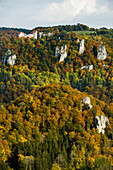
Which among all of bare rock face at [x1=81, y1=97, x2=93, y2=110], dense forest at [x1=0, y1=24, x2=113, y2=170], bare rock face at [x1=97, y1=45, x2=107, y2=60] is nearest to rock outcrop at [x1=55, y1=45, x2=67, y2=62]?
bare rock face at [x1=97, y1=45, x2=107, y2=60]

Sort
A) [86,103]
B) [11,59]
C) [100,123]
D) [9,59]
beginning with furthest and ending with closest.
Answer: [11,59], [9,59], [86,103], [100,123]

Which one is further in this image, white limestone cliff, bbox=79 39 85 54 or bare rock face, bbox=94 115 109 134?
white limestone cliff, bbox=79 39 85 54

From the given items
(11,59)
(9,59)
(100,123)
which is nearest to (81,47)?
(11,59)

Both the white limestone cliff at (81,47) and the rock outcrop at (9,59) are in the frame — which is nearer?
the rock outcrop at (9,59)

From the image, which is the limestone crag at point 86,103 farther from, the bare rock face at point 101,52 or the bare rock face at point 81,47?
the bare rock face at point 81,47

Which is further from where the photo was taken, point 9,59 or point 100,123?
point 9,59

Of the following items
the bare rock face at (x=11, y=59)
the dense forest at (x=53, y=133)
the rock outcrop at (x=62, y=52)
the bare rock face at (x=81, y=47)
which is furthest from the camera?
the bare rock face at (x=81, y=47)

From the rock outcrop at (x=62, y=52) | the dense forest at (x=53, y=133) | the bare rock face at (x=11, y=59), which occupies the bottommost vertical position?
the dense forest at (x=53, y=133)

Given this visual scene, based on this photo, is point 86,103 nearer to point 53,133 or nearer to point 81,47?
point 53,133

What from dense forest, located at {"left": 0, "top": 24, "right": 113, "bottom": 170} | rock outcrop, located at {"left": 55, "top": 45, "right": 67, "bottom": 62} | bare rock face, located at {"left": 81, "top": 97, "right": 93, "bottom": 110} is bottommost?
dense forest, located at {"left": 0, "top": 24, "right": 113, "bottom": 170}

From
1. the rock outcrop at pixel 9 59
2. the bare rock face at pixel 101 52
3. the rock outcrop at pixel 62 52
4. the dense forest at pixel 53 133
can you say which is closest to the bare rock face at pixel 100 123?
the dense forest at pixel 53 133

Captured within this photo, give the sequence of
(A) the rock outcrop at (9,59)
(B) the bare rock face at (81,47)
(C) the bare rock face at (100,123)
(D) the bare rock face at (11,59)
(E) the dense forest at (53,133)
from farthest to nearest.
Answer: (B) the bare rock face at (81,47) → (A) the rock outcrop at (9,59) → (D) the bare rock face at (11,59) → (C) the bare rock face at (100,123) → (E) the dense forest at (53,133)

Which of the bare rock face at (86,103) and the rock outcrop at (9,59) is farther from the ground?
the rock outcrop at (9,59)

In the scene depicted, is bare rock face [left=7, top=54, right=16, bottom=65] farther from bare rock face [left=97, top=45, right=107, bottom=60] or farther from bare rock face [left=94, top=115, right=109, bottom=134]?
bare rock face [left=94, top=115, right=109, bottom=134]
